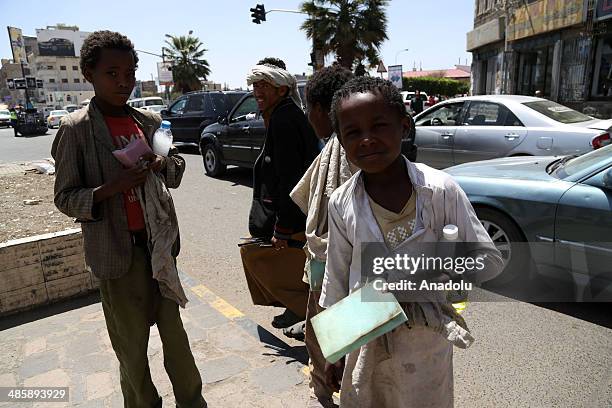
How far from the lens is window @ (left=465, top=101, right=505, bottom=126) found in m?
6.95

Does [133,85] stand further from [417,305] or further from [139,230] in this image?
[417,305]

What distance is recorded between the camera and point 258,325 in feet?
11.1

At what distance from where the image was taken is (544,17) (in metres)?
14.8

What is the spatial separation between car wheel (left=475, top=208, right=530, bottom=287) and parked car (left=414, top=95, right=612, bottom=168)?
2699 millimetres

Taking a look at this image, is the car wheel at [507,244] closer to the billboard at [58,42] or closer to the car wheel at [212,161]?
the car wheel at [212,161]

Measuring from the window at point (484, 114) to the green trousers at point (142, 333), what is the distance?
6.23m

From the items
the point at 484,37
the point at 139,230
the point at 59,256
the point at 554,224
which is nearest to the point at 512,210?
the point at 554,224

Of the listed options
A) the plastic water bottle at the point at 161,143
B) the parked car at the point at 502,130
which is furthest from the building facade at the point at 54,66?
the plastic water bottle at the point at 161,143

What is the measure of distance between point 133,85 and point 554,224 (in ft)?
10.4

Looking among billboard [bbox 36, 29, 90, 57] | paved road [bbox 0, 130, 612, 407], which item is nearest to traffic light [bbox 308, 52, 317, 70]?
paved road [bbox 0, 130, 612, 407]

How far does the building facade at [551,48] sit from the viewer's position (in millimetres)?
13172

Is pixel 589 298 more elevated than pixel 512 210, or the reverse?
pixel 512 210

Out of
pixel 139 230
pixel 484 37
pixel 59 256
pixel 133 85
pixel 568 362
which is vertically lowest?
pixel 568 362

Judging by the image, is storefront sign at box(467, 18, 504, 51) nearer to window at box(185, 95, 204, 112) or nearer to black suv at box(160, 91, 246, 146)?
black suv at box(160, 91, 246, 146)
